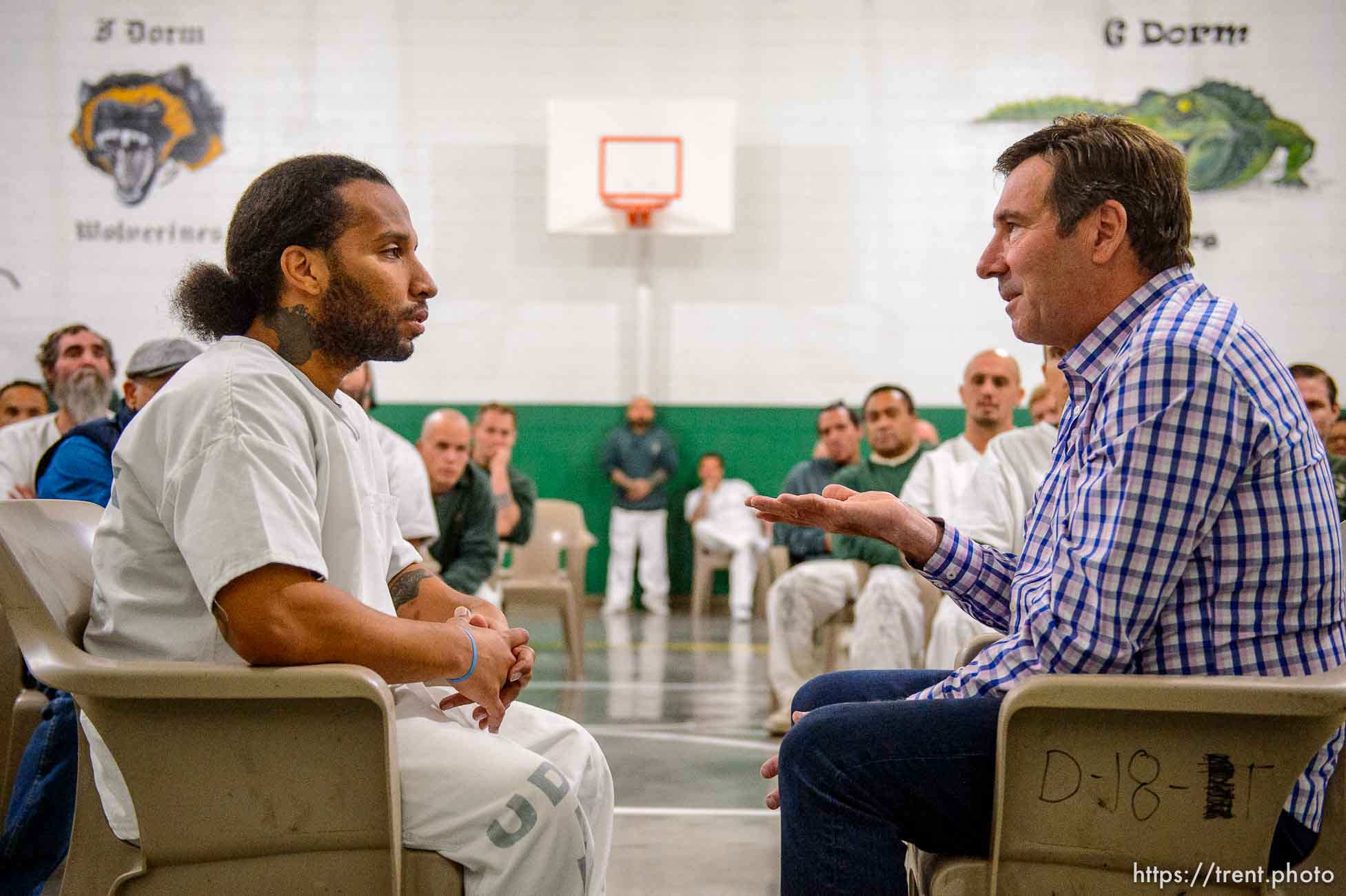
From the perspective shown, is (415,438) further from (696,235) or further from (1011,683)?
(1011,683)

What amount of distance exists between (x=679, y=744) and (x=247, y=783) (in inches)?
125

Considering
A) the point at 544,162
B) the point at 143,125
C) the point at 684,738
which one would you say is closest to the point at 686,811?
the point at 684,738

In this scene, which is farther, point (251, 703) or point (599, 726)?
point (599, 726)

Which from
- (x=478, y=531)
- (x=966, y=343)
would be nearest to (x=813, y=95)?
(x=966, y=343)

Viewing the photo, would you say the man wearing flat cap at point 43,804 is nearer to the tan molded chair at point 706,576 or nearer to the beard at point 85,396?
the beard at point 85,396

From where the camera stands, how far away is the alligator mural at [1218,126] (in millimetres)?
9641

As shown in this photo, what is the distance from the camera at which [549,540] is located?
6.68m

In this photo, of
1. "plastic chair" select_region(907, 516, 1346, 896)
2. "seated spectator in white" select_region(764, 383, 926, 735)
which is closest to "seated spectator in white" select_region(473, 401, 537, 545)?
"seated spectator in white" select_region(764, 383, 926, 735)

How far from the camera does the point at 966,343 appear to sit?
32.1 feet

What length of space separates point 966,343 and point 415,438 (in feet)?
15.2

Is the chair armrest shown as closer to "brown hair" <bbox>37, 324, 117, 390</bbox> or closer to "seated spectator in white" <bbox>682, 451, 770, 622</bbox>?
"brown hair" <bbox>37, 324, 117, 390</bbox>

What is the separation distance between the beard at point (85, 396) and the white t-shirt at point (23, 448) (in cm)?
10

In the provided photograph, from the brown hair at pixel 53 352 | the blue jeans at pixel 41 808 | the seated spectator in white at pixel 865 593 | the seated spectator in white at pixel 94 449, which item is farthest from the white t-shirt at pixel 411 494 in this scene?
the blue jeans at pixel 41 808

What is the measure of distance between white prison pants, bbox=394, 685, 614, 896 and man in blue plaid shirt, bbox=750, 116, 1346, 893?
28 cm
